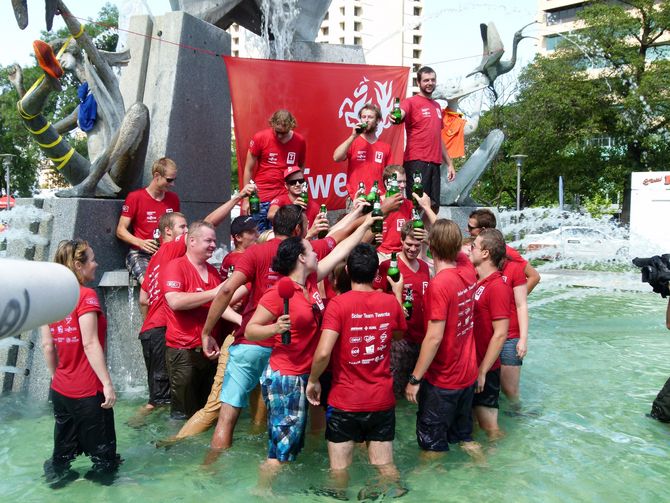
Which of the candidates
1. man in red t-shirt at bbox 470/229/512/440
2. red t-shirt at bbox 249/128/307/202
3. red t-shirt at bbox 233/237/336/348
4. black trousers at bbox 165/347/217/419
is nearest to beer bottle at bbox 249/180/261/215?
red t-shirt at bbox 249/128/307/202

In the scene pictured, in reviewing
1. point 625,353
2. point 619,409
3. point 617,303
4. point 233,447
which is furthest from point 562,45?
point 233,447

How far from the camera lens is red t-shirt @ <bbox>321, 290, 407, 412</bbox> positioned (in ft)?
14.7

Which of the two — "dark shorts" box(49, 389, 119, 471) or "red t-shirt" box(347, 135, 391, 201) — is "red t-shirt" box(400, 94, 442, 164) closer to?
"red t-shirt" box(347, 135, 391, 201)

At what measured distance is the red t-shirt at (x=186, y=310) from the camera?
5.72 meters

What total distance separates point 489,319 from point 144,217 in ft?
12.2

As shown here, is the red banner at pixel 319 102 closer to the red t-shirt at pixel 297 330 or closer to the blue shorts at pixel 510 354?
the blue shorts at pixel 510 354

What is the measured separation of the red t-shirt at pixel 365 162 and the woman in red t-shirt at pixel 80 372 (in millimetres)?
3798

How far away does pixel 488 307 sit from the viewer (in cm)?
559

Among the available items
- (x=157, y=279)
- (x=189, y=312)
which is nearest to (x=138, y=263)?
(x=157, y=279)

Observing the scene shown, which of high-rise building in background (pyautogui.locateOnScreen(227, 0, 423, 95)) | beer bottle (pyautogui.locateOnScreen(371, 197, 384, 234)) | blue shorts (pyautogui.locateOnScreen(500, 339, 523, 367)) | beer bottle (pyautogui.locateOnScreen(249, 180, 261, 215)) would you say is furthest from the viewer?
high-rise building in background (pyautogui.locateOnScreen(227, 0, 423, 95))

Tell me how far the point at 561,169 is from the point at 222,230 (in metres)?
31.7

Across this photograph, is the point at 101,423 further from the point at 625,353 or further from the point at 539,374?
the point at 625,353

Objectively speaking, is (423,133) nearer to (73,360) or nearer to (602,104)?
(73,360)

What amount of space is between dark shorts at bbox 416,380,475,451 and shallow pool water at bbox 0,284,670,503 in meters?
0.19
